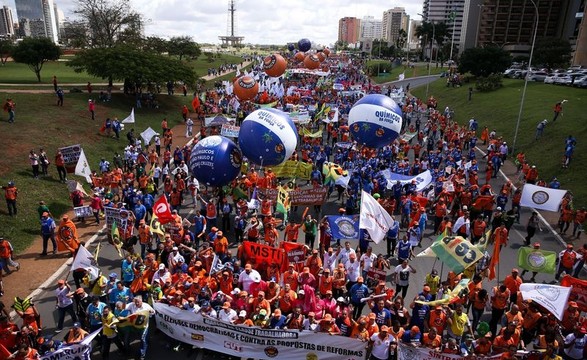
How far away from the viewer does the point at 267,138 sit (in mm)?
16953

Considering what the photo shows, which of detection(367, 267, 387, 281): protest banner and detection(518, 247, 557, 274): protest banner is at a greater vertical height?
detection(518, 247, 557, 274): protest banner

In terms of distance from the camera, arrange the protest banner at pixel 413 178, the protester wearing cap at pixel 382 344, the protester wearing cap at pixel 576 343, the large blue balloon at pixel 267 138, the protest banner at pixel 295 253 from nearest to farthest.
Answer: the protester wearing cap at pixel 382 344, the protester wearing cap at pixel 576 343, the protest banner at pixel 295 253, the protest banner at pixel 413 178, the large blue balloon at pixel 267 138

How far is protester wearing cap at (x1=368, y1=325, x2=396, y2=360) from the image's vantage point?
326 inches

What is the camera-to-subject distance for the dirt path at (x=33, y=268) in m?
12.0

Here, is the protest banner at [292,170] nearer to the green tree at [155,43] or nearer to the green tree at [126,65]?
the green tree at [126,65]

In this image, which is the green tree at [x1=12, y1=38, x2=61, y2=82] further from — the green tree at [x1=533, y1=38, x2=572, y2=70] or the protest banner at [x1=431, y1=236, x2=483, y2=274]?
the green tree at [x1=533, y1=38, x2=572, y2=70]

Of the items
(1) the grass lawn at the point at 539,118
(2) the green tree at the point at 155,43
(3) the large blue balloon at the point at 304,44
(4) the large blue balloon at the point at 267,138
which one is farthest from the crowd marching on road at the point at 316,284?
(3) the large blue balloon at the point at 304,44

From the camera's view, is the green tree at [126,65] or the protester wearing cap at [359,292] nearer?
the protester wearing cap at [359,292]

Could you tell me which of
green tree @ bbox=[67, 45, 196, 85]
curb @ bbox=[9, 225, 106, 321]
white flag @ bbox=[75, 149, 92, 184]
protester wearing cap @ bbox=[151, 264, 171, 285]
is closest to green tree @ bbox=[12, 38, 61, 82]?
green tree @ bbox=[67, 45, 196, 85]

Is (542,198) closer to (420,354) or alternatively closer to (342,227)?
(342,227)

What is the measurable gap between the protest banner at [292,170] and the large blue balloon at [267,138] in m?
0.68

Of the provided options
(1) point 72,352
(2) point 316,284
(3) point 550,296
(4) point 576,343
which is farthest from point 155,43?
(4) point 576,343

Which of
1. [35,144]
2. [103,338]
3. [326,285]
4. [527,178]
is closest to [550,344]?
[326,285]

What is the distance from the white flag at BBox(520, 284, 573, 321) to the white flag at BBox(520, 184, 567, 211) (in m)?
5.29
